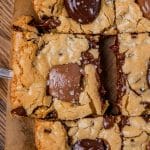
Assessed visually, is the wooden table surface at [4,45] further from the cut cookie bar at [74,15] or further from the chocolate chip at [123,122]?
the chocolate chip at [123,122]

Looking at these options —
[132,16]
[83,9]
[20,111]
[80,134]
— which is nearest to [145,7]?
[132,16]

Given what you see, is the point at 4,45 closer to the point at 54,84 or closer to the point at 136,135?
the point at 54,84

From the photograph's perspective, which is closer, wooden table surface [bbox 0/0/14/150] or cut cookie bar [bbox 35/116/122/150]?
cut cookie bar [bbox 35/116/122/150]

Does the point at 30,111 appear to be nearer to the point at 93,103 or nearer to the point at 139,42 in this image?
the point at 93,103

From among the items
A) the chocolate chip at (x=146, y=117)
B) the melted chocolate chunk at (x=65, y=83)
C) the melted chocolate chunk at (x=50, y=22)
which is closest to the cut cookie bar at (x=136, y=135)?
the chocolate chip at (x=146, y=117)

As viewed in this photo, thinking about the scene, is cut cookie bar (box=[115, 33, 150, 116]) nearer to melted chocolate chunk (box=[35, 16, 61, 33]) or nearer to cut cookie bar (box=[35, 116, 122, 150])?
cut cookie bar (box=[35, 116, 122, 150])

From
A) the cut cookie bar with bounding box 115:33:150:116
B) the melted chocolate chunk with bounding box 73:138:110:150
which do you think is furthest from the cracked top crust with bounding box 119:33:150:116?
the melted chocolate chunk with bounding box 73:138:110:150
